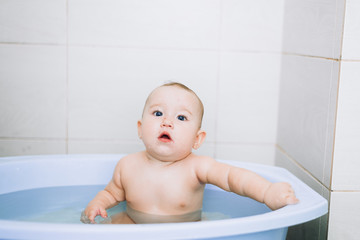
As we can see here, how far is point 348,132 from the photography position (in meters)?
1.23

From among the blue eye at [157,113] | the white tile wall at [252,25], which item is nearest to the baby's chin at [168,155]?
the blue eye at [157,113]

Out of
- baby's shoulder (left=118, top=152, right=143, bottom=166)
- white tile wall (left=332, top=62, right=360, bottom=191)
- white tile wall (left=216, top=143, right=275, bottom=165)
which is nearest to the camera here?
white tile wall (left=332, top=62, right=360, bottom=191)

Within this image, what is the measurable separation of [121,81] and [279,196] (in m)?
0.93

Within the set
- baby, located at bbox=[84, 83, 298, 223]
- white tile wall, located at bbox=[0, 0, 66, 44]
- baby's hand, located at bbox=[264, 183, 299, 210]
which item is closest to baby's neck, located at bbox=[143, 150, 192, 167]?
baby, located at bbox=[84, 83, 298, 223]

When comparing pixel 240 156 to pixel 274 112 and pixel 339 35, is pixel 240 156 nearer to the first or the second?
pixel 274 112

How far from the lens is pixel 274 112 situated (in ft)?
6.22

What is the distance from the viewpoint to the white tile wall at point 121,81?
72.1 inches

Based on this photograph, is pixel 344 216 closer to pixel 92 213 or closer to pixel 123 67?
pixel 92 213

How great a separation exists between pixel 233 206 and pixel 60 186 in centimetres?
58

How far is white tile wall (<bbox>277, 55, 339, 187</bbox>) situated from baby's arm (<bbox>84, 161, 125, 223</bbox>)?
23.4 inches

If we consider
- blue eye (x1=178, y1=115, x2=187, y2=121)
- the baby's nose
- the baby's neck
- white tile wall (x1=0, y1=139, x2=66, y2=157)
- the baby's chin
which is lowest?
white tile wall (x1=0, y1=139, x2=66, y2=157)

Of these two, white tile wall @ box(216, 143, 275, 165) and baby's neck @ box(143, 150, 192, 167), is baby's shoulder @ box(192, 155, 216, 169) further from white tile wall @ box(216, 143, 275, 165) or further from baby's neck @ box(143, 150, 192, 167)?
white tile wall @ box(216, 143, 275, 165)

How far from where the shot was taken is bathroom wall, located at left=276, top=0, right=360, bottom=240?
3.98ft

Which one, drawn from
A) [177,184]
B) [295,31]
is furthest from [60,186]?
[295,31]
